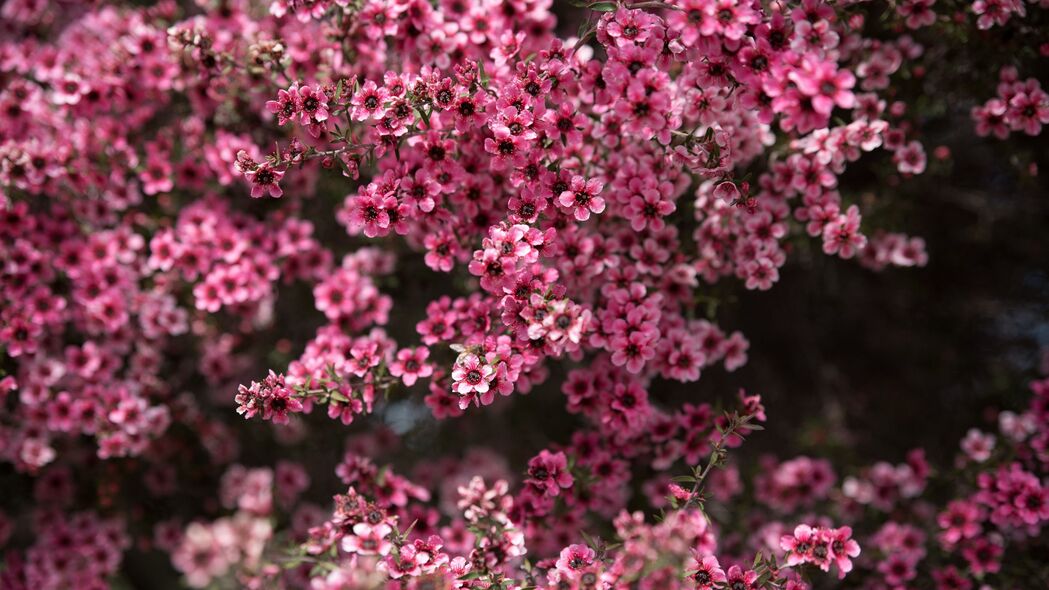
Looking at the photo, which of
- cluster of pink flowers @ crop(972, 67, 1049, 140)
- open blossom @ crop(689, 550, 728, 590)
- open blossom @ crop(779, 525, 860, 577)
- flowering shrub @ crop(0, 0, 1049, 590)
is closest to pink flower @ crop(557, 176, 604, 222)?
flowering shrub @ crop(0, 0, 1049, 590)

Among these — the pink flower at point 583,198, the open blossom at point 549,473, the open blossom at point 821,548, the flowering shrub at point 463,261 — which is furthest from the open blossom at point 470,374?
the open blossom at point 821,548

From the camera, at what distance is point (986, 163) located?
4809 millimetres

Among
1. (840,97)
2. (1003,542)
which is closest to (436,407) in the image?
(840,97)

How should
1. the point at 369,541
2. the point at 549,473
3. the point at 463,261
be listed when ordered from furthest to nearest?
the point at 463,261 < the point at 549,473 < the point at 369,541

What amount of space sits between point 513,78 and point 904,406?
4.10 meters

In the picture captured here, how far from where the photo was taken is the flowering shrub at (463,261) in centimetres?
277

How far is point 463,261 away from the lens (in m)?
3.35

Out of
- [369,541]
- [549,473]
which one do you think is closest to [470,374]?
[549,473]

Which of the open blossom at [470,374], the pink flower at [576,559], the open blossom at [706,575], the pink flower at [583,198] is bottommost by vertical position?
the open blossom at [706,575]

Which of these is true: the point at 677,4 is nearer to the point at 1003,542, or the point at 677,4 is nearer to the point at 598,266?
the point at 598,266

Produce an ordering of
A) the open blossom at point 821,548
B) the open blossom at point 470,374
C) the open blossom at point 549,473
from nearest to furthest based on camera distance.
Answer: the open blossom at point 470,374
the open blossom at point 821,548
the open blossom at point 549,473

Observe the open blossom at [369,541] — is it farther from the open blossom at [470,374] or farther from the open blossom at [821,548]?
the open blossom at [821,548]

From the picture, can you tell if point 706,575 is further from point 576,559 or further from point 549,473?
point 549,473

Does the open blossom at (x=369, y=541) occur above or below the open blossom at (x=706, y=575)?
above
